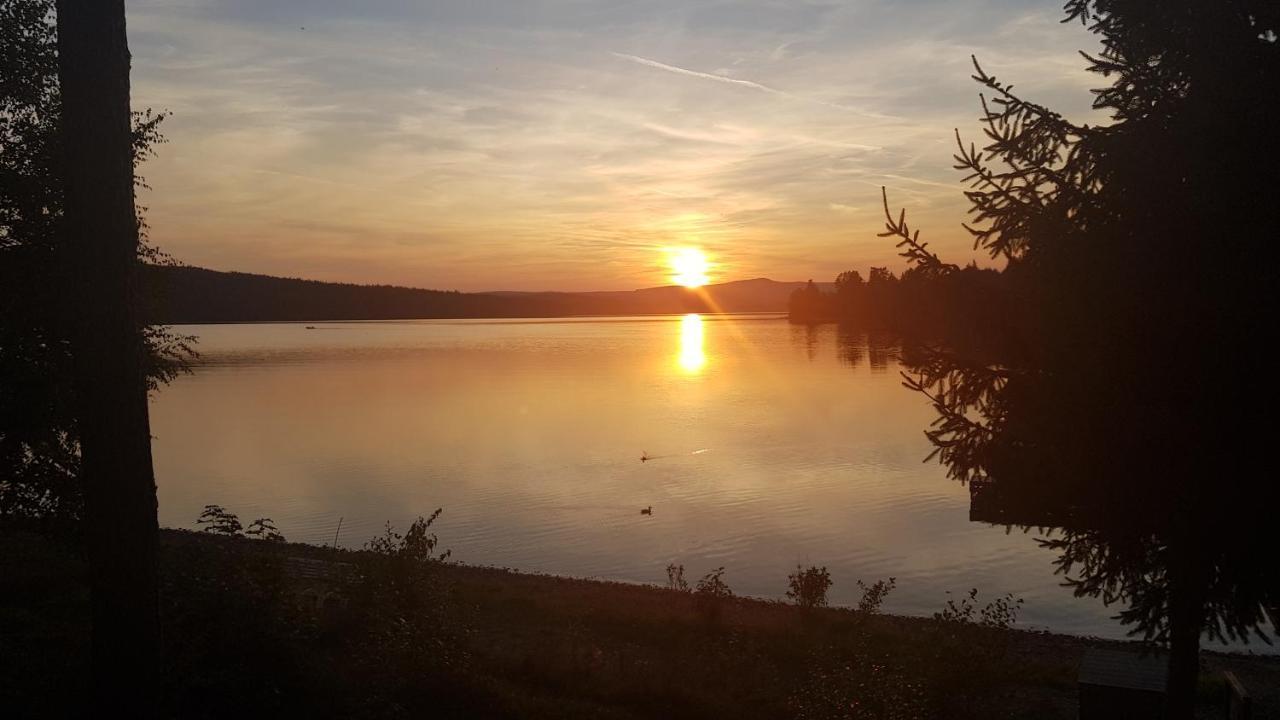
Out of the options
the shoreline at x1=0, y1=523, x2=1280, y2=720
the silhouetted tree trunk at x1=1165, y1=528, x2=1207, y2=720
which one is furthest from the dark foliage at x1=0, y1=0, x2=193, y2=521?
the silhouetted tree trunk at x1=1165, y1=528, x2=1207, y2=720

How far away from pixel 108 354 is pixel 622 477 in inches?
1622

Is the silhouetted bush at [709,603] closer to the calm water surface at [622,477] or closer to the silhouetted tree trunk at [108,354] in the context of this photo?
the calm water surface at [622,477]

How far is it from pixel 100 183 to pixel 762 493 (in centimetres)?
3799

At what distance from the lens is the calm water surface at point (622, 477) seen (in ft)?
97.6

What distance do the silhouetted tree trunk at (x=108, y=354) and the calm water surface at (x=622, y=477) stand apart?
18.3 ft

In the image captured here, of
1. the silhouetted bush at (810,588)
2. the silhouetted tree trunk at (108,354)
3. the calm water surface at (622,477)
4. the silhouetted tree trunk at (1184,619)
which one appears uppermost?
the silhouetted tree trunk at (108,354)

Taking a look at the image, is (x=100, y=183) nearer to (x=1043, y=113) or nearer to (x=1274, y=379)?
(x=1043, y=113)

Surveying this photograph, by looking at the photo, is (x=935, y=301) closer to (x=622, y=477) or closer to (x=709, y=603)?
(x=709, y=603)

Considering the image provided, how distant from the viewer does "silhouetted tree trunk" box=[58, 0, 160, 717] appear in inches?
224

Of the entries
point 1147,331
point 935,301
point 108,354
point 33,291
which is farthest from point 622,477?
point 108,354

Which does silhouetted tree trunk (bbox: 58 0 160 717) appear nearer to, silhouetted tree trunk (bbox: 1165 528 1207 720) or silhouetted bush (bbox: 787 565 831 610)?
silhouetted tree trunk (bbox: 1165 528 1207 720)

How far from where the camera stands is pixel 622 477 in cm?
4638

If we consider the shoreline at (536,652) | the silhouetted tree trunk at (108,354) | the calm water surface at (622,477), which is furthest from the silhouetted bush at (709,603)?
the silhouetted tree trunk at (108,354)

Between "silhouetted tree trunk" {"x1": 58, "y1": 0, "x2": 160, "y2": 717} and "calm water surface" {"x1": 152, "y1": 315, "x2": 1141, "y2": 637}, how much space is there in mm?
5577
